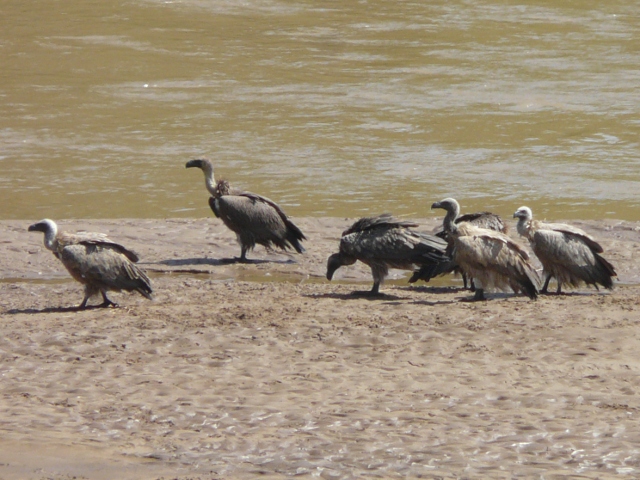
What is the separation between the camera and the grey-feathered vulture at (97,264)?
9.22 metres

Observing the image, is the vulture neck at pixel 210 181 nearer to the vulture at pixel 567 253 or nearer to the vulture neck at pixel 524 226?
the vulture neck at pixel 524 226

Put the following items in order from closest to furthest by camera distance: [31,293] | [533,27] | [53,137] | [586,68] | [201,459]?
[201,459] → [31,293] → [53,137] → [586,68] → [533,27]

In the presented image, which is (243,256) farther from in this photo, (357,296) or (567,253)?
(567,253)

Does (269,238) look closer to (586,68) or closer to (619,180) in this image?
(619,180)

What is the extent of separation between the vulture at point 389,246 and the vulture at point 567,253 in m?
0.80

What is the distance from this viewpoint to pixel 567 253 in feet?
32.1

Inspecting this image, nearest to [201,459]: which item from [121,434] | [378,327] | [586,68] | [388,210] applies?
[121,434]

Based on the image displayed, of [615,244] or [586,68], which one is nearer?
[615,244]

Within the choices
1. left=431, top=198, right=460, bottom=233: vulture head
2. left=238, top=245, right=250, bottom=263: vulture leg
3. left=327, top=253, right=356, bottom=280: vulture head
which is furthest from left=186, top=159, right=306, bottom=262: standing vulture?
left=431, top=198, right=460, bottom=233: vulture head

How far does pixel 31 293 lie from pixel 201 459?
4.86m

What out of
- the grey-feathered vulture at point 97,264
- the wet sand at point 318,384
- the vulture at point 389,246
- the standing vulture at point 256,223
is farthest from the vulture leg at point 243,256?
the grey-feathered vulture at point 97,264

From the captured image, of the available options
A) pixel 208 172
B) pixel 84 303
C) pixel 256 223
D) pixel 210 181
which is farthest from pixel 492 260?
pixel 208 172

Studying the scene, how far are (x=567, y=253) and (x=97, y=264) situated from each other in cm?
404

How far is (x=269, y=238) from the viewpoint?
1181 centimetres
